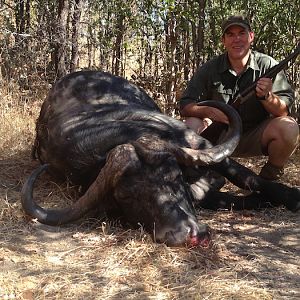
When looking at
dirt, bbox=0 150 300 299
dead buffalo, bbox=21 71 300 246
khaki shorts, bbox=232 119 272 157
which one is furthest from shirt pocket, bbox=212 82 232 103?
dirt, bbox=0 150 300 299

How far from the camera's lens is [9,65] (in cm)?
756

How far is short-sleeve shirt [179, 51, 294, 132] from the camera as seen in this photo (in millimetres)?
5043

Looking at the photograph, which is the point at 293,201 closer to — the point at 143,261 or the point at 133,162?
the point at 133,162

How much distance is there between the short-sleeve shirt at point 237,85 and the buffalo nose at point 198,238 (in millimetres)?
1958

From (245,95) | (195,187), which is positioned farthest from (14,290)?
(245,95)

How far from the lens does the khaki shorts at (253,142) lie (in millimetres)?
5026

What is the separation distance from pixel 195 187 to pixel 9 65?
4269 millimetres

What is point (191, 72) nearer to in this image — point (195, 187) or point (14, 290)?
point (195, 187)

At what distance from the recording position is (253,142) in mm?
5078

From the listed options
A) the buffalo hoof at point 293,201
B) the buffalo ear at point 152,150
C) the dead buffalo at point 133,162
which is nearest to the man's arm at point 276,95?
the dead buffalo at point 133,162

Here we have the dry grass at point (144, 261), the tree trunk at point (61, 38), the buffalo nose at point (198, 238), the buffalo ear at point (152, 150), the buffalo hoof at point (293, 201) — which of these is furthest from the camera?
the tree trunk at point (61, 38)

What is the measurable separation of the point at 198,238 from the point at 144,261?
1.24ft

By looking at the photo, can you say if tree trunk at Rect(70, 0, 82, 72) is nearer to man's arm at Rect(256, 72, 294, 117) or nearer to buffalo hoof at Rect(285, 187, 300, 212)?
man's arm at Rect(256, 72, 294, 117)

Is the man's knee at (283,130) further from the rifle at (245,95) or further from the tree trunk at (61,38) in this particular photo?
the tree trunk at (61,38)
